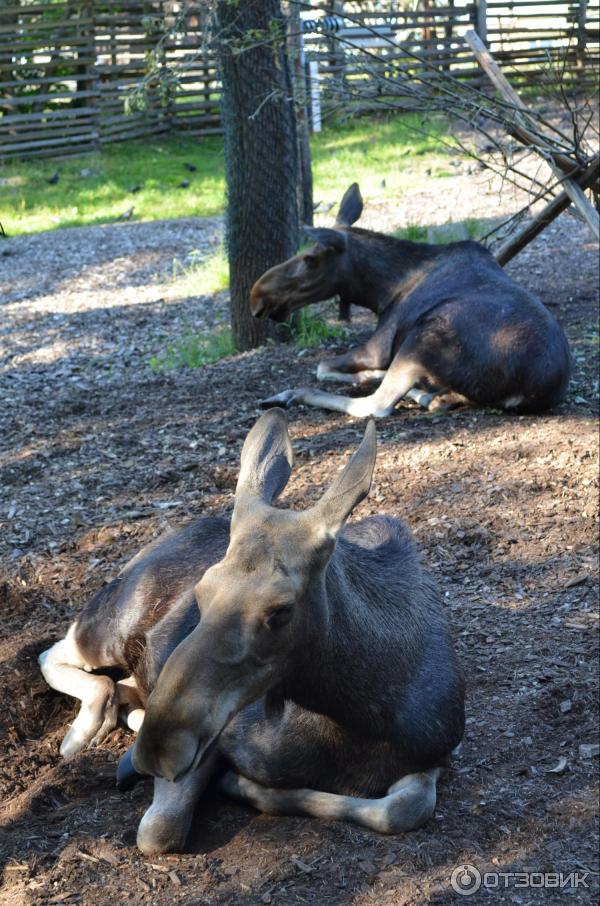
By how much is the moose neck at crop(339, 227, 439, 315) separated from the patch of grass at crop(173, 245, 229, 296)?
322 cm

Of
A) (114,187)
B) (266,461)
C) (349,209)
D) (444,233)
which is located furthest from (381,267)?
(114,187)

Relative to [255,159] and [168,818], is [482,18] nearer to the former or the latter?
[255,159]

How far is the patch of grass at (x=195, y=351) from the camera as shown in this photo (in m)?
10.0

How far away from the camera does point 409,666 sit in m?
4.09

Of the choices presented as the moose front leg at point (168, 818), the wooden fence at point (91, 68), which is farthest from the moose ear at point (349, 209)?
the wooden fence at point (91, 68)

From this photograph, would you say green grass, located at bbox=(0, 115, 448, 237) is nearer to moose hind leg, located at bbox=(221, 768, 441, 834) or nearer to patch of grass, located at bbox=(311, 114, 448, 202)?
patch of grass, located at bbox=(311, 114, 448, 202)

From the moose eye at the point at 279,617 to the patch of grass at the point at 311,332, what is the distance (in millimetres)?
6799

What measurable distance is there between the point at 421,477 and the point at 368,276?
2895 mm

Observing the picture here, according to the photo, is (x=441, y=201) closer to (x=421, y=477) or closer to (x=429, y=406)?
(x=429, y=406)

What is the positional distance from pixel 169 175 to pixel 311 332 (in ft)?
37.6

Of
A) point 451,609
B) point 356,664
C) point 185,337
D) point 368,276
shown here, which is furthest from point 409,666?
point 185,337

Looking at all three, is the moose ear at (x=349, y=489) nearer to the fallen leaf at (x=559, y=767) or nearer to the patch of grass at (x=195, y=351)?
the fallen leaf at (x=559, y=767)

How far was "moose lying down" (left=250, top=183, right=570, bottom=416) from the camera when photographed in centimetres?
803

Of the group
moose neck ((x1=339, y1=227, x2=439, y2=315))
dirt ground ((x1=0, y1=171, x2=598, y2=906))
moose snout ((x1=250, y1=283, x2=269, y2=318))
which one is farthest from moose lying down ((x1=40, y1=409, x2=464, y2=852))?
moose neck ((x1=339, y1=227, x2=439, y2=315))
